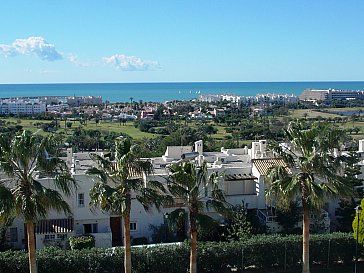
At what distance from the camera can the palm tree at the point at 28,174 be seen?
15.7 m

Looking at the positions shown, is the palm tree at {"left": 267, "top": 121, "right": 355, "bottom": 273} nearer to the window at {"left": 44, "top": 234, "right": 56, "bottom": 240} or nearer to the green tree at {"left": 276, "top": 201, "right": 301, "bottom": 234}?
the green tree at {"left": 276, "top": 201, "right": 301, "bottom": 234}

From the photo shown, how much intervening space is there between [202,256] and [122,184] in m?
7.40

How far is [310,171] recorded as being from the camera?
725 inches

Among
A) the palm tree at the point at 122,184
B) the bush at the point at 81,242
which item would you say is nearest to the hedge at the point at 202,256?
the bush at the point at 81,242

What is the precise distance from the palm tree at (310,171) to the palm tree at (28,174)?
24.7 ft

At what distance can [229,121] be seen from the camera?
14825cm

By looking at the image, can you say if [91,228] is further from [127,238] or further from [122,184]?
[122,184]

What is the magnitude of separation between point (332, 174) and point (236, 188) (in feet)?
44.4

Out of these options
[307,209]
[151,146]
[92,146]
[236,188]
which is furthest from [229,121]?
[307,209]

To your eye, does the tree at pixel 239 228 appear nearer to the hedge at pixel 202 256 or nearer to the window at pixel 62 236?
the hedge at pixel 202 256

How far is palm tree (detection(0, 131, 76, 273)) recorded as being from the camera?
617 inches

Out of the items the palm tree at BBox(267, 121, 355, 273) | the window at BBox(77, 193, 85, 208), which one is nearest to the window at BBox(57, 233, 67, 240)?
the window at BBox(77, 193, 85, 208)

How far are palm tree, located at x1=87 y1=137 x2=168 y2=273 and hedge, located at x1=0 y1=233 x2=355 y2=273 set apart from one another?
4825 mm

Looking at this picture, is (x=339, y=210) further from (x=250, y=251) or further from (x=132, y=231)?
(x=132, y=231)
